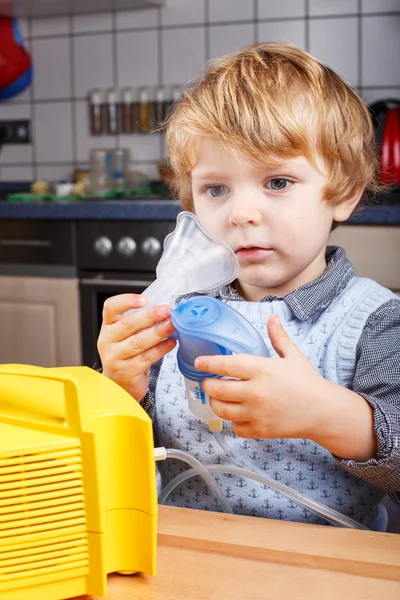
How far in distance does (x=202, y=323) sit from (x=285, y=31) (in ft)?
7.66

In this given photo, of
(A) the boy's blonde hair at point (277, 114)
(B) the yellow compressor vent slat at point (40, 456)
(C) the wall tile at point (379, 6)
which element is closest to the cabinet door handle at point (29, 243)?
(C) the wall tile at point (379, 6)

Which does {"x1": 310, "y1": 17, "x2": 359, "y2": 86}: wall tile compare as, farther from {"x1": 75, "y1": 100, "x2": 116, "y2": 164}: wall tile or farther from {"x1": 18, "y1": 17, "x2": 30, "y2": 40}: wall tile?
{"x1": 18, "y1": 17, "x2": 30, "y2": 40}: wall tile

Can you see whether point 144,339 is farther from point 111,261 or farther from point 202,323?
point 111,261

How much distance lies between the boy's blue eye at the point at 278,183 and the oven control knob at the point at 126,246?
4.63ft

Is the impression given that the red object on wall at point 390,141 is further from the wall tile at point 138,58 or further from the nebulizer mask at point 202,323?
the nebulizer mask at point 202,323

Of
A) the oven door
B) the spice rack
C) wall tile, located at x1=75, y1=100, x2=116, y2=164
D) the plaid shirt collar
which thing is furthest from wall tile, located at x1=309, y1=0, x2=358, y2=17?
the plaid shirt collar

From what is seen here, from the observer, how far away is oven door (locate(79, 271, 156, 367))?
2.36 metres

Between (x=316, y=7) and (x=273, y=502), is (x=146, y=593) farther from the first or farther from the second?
(x=316, y=7)

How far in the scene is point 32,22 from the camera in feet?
10.2

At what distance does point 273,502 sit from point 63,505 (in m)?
0.42

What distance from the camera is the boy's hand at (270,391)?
25.9 inches

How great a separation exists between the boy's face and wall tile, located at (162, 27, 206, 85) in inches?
78.0

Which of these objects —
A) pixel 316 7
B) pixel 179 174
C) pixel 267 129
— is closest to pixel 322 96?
pixel 267 129

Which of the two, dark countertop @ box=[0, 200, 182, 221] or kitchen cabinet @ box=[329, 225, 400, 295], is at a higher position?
dark countertop @ box=[0, 200, 182, 221]
